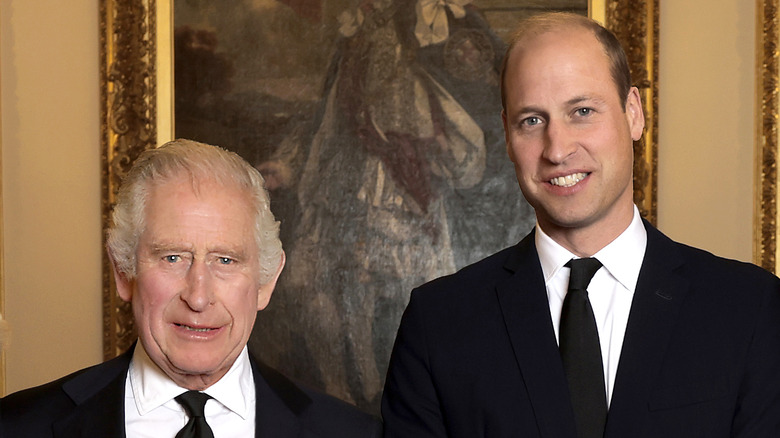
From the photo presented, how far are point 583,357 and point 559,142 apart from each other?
0.55 metres

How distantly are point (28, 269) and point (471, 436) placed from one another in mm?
3802

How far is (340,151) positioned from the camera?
16.6ft

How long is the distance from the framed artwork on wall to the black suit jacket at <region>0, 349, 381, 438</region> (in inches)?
99.8

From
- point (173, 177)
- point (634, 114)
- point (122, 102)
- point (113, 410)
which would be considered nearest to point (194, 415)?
point (113, 410)

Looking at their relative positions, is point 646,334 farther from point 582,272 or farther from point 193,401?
point 193,401

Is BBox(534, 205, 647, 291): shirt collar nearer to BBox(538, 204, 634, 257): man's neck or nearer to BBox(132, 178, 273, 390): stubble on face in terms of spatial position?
BBox(538, 204, 634, 257): man's neck

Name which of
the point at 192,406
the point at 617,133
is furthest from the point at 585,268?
the point at 192,406

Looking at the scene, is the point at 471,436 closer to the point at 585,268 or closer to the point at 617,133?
the point at 585,268

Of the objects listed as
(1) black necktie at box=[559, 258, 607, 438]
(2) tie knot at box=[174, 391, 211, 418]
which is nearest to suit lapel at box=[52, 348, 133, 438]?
(2) tie knot at box=[174, 391, 211, 418]

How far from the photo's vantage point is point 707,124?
196 inches

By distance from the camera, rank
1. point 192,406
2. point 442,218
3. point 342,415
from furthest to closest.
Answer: point 442,218
point 342,415
point 192,406

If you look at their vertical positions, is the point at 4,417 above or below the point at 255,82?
below

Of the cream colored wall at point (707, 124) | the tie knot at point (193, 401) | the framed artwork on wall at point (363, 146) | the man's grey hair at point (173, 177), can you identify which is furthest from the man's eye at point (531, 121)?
the cream colored wall at point (707, 124)

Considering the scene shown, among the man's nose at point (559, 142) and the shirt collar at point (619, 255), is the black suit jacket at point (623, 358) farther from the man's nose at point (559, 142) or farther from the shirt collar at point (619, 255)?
the man's nose at point (559, 142)
